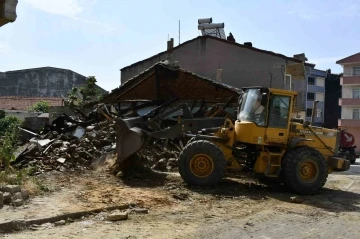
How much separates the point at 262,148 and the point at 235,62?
14.6 m

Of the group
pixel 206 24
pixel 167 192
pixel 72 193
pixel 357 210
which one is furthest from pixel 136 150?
pixel 206 24

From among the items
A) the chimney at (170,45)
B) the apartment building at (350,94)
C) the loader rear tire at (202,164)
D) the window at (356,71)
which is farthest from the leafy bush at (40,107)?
the window at (356,71)

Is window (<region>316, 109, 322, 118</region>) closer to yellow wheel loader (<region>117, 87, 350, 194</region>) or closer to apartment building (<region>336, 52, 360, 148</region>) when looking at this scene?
apartment building (<region>336, 52, 360, 148</region>)

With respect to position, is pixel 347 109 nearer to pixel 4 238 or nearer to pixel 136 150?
pixel 136 150

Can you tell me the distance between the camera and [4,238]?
20.5 ft

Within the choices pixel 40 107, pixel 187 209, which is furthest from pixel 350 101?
pixel 187 209

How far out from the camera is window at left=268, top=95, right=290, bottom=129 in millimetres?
11047

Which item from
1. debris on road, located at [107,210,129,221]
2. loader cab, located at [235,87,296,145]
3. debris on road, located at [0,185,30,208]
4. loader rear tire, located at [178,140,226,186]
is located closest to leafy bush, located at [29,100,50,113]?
loader rear tire, located at [178,140,226,186]

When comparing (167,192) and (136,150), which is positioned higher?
(136,150)

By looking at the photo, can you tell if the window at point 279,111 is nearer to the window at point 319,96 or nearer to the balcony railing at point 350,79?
the balcony railing at point 350,79

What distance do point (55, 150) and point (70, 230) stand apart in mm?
7974

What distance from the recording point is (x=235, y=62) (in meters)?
25.3

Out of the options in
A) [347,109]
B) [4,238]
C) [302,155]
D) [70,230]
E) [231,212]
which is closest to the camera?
[4,238]

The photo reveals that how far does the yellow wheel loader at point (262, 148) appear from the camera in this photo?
1102cm
